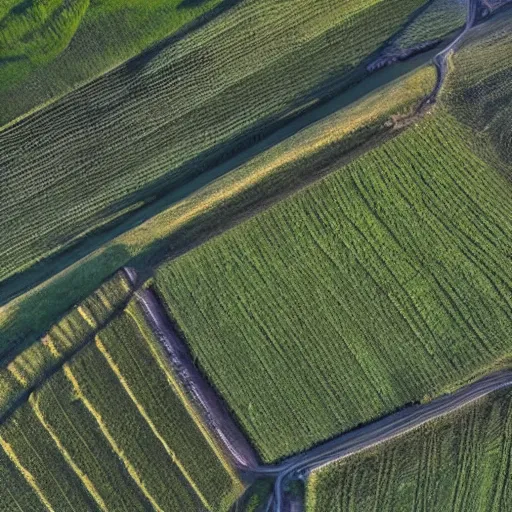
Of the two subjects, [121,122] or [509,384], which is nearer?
[509,384]

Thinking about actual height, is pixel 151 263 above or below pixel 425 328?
above

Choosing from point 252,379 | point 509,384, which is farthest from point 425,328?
point 252,379

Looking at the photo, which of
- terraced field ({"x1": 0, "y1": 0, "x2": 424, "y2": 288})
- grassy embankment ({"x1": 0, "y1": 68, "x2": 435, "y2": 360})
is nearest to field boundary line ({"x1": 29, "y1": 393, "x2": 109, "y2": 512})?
grassy embankment ({"x1": 0, "y1": 68, "x2": 435, "y2": 360})

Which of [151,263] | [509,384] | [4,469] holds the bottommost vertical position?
[509,384]

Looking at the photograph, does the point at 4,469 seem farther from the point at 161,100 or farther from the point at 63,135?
the point at 161,100

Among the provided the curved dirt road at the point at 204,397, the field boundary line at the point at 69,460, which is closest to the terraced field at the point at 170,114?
the curved dirt road at the point at 204,397

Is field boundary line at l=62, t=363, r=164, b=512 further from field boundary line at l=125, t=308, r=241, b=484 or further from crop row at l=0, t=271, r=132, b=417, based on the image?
field boundary line at l=125, t=308, r=241, b=484

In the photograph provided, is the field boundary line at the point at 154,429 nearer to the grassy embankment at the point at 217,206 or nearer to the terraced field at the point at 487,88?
the grassy embankment at the point at 217,206
